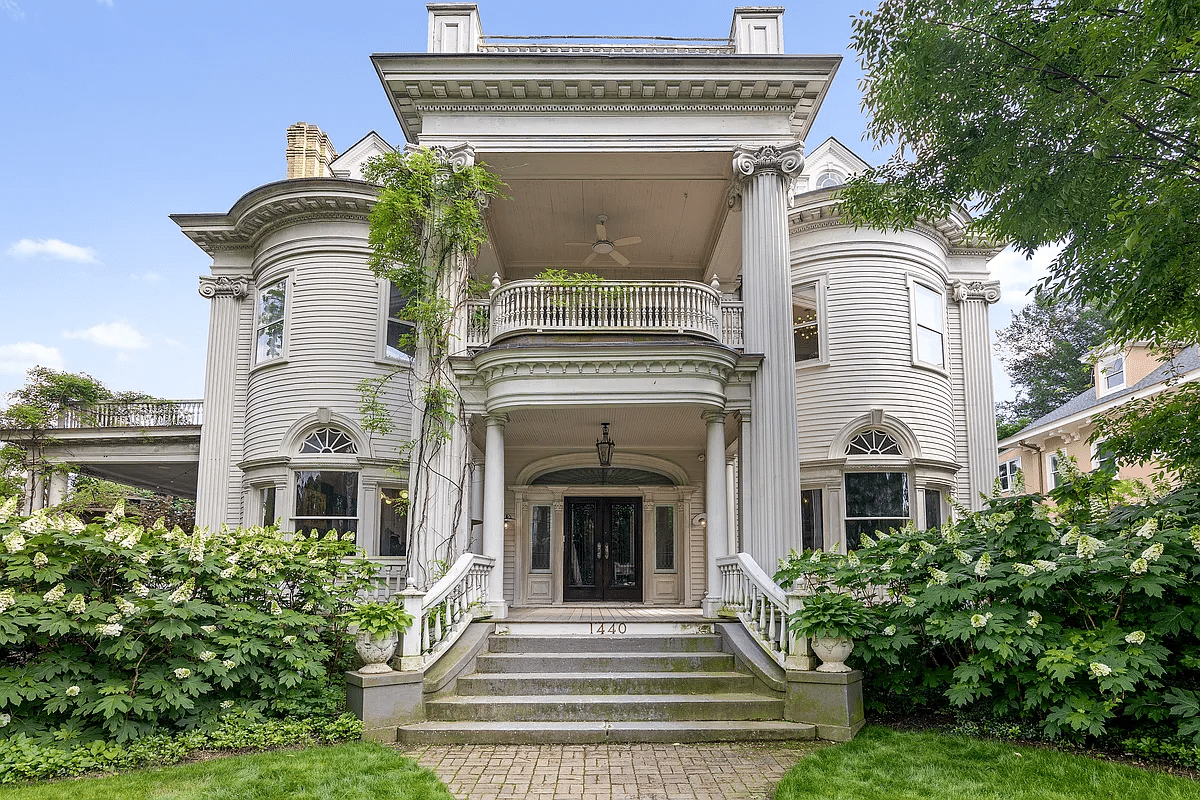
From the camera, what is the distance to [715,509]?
33.1 ft

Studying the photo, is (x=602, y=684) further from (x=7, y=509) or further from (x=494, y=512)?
(x=7, y=509)

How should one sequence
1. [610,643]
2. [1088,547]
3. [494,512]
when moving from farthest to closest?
[494,512], [610,643], [1088,547]

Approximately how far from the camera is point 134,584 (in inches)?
254

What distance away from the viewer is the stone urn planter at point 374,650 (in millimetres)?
6875

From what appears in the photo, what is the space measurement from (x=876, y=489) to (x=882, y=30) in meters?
7.54

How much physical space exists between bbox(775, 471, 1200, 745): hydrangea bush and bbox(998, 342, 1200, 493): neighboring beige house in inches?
464

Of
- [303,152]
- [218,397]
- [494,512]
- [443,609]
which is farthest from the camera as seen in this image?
[303,152]

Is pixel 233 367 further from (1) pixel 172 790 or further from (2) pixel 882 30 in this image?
(2) pixel 882 30

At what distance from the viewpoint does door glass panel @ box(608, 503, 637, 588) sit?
14.4m

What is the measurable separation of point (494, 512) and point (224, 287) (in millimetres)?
8413

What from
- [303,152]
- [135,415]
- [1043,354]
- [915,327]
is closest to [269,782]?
[915,327]

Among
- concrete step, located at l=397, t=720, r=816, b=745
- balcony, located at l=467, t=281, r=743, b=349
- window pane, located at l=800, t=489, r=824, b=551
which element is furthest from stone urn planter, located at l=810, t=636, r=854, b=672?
window pane, located at l=800, t=489, r=824, b=551

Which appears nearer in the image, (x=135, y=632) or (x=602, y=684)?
(x=135, y=632)

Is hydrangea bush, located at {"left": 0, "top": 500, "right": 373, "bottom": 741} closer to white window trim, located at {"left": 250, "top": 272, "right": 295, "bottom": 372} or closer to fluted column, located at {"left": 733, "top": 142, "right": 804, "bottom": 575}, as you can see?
fluted column, located at {"left": 733, "top": 142, "right": 804, "bottom": 575}
